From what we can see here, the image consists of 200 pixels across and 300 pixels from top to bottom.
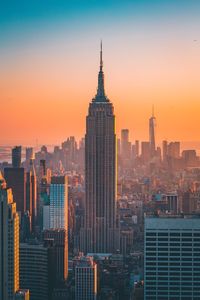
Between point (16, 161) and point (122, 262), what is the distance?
208cm

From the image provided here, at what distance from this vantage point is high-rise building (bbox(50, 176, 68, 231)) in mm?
11270

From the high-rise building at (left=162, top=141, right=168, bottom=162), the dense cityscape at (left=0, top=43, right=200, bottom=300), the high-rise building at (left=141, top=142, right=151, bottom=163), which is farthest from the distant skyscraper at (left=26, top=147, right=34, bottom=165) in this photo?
the high-rise building at (left=162, top=141, right=168, bottom=162)

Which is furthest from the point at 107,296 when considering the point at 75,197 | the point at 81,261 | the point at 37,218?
the point at 75,197

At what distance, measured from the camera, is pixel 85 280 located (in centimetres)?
806

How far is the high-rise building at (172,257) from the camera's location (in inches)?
270

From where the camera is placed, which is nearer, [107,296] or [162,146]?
[107,296]

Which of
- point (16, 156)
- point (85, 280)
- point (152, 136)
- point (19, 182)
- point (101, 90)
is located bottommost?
point (85, 280)

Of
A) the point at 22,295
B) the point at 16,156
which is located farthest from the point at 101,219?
the point at 22,295

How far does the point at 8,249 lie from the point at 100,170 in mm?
7310

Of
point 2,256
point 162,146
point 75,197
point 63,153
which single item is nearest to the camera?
point 2,256

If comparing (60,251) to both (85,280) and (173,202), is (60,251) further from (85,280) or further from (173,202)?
(173,202)

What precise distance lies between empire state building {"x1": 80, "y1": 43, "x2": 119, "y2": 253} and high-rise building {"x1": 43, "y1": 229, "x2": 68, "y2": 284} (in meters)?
2.45

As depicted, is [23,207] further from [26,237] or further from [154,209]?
[154,209]

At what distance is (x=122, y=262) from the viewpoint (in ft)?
31.6
